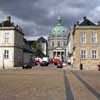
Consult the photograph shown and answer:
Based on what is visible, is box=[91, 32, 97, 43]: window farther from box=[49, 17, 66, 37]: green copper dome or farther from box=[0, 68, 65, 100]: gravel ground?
box=[49, 17, 66, 37]: green copper dome

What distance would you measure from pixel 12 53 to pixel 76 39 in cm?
1420

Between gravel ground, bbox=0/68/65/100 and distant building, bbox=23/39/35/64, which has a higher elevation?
distant building, bbox=23/39/35/64

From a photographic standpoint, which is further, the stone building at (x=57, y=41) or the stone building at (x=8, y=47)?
the stone building at (x=57, y=41)

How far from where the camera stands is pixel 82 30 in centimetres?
5438

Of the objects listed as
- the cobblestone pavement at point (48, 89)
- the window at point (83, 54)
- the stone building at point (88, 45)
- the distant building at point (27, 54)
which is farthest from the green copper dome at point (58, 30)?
the cobblestone pavement at point (48, 89)

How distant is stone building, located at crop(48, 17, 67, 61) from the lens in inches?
6988

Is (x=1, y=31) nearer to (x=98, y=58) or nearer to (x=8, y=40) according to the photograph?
(x=8, y=40)

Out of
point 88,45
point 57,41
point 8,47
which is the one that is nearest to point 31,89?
point 88,45

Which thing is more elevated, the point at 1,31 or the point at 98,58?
the point at 1,31

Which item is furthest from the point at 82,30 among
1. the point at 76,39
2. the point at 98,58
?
the point at 98,58

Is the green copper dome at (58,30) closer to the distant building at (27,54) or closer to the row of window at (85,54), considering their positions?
the distant building at (27,54)

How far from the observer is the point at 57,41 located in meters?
184

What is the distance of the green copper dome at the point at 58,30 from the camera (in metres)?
186

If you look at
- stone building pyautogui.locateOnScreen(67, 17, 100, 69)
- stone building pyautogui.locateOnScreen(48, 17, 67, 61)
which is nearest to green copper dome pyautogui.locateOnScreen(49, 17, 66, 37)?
stone building pyautogui.locateOnScreen(48, 17, 67, 61)
